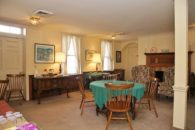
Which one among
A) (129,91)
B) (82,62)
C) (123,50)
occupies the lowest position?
(129,91)

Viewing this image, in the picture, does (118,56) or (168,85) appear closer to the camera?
(168,85)

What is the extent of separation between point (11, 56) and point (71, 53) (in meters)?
2.28

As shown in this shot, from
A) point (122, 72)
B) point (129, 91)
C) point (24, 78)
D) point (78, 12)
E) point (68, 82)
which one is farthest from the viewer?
point (122, 72)

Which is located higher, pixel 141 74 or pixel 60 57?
pixel 60 57

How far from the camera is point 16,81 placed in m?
4.80

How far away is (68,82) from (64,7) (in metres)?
3.29

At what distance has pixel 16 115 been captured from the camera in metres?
1.84

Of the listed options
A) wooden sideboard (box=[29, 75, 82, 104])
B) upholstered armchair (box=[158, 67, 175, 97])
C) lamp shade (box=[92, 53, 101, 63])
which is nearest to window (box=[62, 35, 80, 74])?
wooden sideboard (box=[29, 75, 82, 104])

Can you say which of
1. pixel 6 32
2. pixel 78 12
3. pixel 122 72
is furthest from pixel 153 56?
pixel 6 32

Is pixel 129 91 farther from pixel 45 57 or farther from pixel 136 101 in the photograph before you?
pixel 45 57

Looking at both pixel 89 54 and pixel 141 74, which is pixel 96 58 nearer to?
pixel 89 54

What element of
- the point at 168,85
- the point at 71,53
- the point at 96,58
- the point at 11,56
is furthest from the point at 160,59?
the point at 11,56

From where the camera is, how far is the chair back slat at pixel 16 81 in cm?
466

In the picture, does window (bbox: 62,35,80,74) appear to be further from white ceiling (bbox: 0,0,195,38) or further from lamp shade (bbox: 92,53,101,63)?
white ceiling (bbox: 0,0,195,38)
